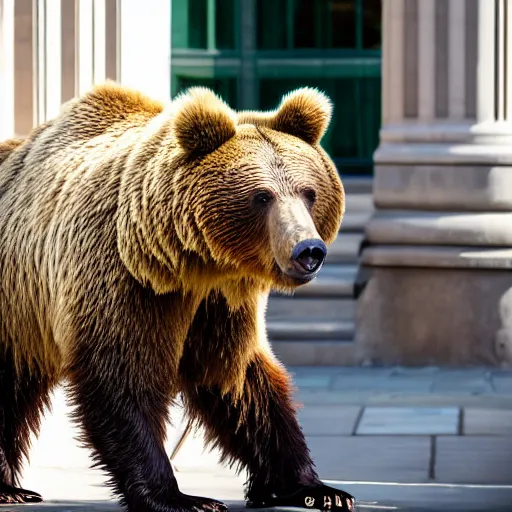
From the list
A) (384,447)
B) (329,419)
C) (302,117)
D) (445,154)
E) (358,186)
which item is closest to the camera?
(302,117)

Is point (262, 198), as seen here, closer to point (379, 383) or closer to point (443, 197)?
point (379, 383)

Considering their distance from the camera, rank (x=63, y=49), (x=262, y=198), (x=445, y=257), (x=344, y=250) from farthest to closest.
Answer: (x=344, y=250) → (x=445, y=257) → (x=63, y=49) → (x=262, y=198)

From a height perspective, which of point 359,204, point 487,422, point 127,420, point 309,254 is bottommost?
point 487,422

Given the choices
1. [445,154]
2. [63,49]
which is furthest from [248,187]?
[445,154]

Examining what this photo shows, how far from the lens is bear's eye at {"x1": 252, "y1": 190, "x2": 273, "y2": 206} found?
4.82 metres

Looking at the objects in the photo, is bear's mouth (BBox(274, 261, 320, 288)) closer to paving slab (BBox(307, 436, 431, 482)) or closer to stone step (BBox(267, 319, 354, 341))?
paving slab (BBox(307, 436, 431, 482))

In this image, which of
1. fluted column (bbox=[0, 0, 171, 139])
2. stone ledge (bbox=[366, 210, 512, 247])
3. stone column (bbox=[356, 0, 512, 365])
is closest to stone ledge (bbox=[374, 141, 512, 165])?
stone column (bbox=[356, 0, 512, 365])

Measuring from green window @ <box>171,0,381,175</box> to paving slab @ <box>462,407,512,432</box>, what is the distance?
12.4ft

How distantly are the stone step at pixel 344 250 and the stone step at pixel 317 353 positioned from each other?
672mm

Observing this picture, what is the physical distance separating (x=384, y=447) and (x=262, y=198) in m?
3.00

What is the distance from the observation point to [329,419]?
8.38 meters

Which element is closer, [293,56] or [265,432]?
[265,432]

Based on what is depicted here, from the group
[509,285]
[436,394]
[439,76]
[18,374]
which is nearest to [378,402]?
[436,394]

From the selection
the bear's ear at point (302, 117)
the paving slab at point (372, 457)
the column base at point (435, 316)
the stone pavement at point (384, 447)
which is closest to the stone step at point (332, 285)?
the column base at point (435, 316)
